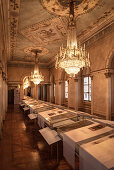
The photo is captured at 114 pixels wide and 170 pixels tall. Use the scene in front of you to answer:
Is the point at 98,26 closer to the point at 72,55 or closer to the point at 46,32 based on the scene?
the point at 46,32

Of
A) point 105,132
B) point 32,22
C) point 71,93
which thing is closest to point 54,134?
point 105,132

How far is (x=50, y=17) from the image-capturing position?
631cm

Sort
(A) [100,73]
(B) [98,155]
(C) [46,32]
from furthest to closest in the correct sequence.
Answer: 1. (C) [46,32]
2. (A) [100,73]
3. (B) [98,155]

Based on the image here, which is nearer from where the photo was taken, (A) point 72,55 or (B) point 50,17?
(A) point 72,55

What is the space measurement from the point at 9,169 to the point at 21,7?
5726 mm

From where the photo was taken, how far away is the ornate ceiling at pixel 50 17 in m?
5.27

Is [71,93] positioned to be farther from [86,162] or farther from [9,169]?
[86,162]

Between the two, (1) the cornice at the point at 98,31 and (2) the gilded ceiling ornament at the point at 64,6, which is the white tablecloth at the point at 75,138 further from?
(1) the cornice at the point at 98,31

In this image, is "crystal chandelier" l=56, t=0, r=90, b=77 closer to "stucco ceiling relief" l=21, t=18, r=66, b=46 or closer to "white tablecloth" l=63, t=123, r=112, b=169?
"white tablecloth" l=63, t=123, r=112, b=169

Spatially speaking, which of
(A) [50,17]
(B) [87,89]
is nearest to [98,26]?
(A) [50,17]

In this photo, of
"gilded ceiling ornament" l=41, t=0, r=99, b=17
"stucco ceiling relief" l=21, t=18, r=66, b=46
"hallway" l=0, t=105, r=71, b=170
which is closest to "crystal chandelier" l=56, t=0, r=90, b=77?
"gilded ceiling ornament" l=41, t=0, r=99, b=17

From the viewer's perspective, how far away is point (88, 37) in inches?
336

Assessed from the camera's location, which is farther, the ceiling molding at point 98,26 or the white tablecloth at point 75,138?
the ceiling molding at point 98,26

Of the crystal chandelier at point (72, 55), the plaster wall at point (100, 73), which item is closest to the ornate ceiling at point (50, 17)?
the plaster wall at point (100, 73)
